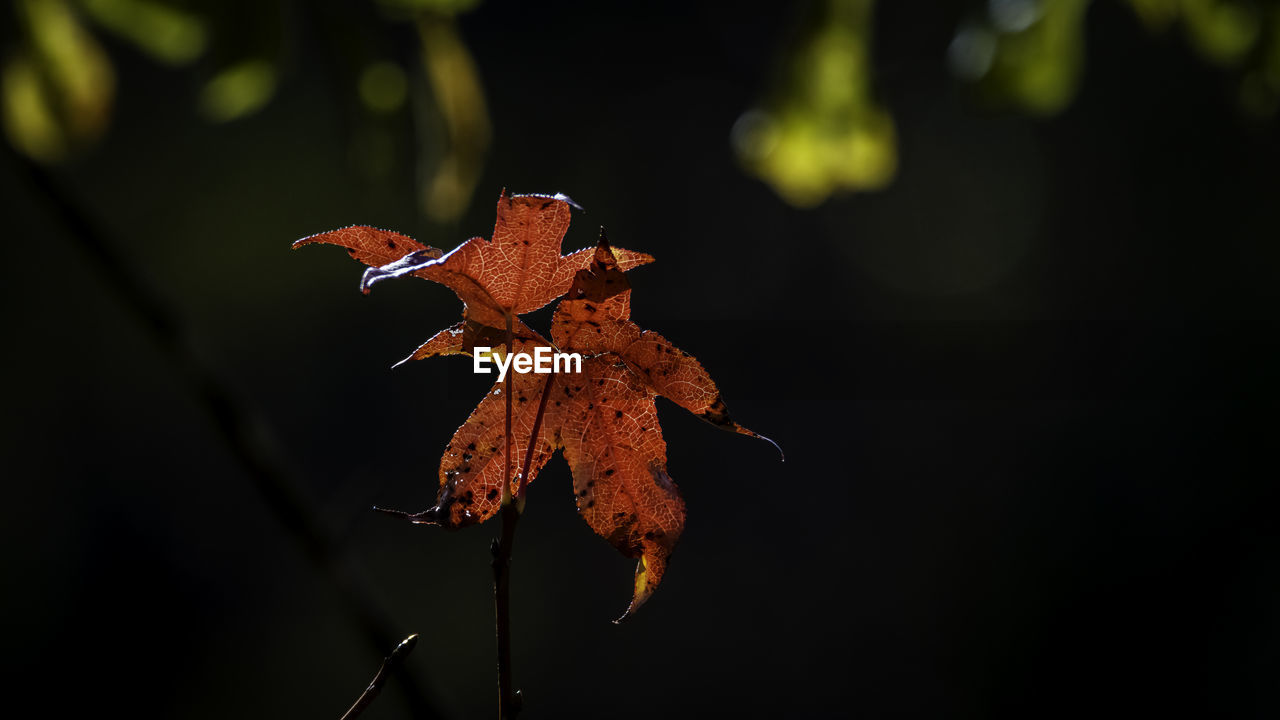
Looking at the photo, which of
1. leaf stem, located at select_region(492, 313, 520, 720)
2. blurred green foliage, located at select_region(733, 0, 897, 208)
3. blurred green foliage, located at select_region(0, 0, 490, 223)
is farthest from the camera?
blurred green foliage, located at select_region(733, 0, 897, 208)

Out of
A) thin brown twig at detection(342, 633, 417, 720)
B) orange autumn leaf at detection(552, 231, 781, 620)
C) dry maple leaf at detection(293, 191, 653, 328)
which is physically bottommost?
thin brown twig at detection(342, 633, 417, 720)

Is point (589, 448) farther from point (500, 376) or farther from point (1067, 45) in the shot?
point (1067, 45)

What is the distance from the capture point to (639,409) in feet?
0.77

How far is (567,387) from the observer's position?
24 cm

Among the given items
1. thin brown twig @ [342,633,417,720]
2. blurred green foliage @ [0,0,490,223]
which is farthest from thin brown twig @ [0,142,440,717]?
blurred green foliage @ [0,0,490,223]

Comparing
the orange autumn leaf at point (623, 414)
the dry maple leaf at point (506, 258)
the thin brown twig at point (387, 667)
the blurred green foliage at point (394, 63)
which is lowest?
the thin brown twig at point (387, 667)

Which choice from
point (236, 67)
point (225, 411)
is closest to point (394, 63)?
point (236, 67)

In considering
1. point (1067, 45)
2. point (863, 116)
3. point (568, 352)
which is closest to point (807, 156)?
point (863, 116)

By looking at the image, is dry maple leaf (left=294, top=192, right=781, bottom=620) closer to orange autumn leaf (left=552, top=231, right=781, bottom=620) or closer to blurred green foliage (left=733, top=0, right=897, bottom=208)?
orange autumn leaf (left=552, top=231, right=781, bottom=620)

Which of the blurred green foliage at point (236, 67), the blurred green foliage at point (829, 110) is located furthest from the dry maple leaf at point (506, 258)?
the blurred green foliage at point (829, 110)

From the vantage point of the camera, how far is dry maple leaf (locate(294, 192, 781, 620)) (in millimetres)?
215

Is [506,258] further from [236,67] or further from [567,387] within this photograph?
[236,67]

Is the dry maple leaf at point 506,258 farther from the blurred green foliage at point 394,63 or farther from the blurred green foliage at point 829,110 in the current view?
the blurred green foliage at point 829,110

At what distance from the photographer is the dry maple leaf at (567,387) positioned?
0.22 metres
